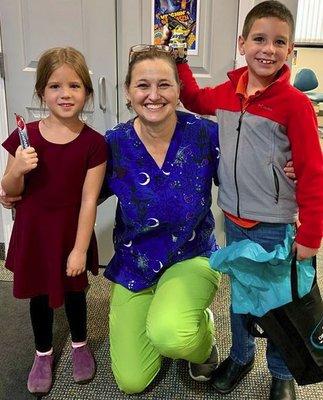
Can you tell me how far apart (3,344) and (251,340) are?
3.28 feet

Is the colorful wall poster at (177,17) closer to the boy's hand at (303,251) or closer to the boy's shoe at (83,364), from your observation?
the boy's hand at (303,251)

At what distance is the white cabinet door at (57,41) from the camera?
2053mm

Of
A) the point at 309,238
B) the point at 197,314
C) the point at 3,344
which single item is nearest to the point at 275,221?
the point at 309,238

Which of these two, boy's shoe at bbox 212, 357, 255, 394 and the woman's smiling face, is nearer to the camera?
the woman's smiling face

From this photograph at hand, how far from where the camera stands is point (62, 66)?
4.38 ft

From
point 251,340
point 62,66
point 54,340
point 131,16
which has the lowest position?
point 54,340

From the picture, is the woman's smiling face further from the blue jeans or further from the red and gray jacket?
the blue jeans

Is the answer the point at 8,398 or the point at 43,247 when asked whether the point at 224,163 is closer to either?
the point at 43,247

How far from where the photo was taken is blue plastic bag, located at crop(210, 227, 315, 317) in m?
1.24

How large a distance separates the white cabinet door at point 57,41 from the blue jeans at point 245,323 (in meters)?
1.03

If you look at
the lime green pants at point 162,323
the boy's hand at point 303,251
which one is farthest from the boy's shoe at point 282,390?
the boy's hand at point 303,251

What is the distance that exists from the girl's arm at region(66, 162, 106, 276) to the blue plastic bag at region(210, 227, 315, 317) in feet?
1.41

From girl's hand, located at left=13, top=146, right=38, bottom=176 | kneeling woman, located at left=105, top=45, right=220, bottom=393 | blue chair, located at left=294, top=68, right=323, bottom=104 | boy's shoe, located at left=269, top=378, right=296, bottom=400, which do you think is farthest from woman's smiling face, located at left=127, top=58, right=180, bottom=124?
blue chair, located at left=294, top=68, right=323, bottom=104

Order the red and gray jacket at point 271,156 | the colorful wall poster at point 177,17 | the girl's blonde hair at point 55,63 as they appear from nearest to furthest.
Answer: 1. the red and gray jacket at point 271,156
2. the girl's blonde hair at point 55,63
3. the colorful wall poster at point 177,17
